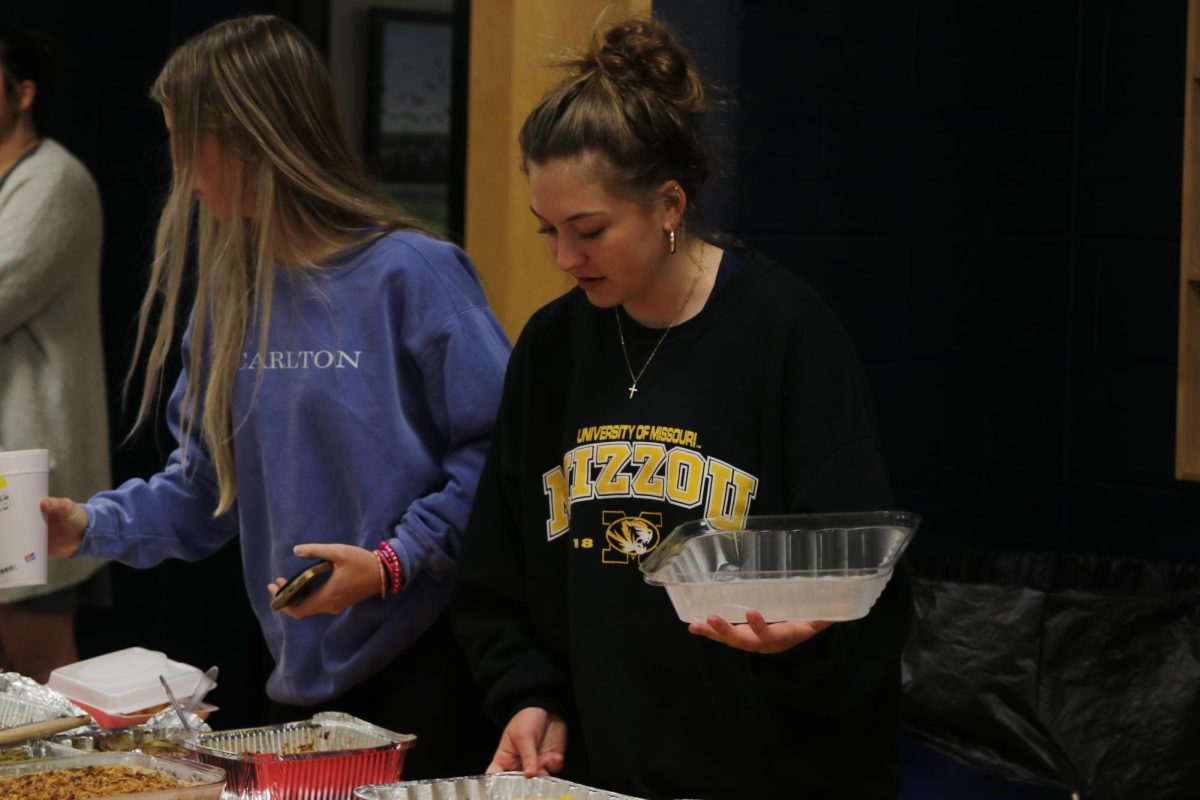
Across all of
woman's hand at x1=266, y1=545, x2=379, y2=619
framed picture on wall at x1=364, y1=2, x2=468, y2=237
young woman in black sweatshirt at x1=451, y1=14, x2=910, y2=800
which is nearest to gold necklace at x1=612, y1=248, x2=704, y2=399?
young woman in black sweatshirt at x1=451, y1=14, x2=910, y2=800

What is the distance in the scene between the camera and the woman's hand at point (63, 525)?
2.11 meters

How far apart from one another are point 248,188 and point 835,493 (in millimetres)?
937

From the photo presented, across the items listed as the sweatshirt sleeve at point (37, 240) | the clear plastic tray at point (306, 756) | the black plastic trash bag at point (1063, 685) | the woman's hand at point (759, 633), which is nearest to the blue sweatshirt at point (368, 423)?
the clear plastic tray at point (306, 756)

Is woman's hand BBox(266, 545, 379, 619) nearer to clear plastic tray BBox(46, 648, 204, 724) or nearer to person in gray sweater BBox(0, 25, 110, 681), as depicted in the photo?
clear plastic tray BBox(46, 648, 204, 724)

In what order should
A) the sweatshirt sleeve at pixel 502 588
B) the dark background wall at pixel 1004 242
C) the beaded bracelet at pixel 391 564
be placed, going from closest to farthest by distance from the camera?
the sweatshirt sleeve at pixel 502 588, the beaded bracelet at pixel 391 564, the dark background wall at pixel 1004 242

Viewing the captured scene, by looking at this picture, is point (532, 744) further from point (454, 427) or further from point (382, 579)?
point (454, 427)

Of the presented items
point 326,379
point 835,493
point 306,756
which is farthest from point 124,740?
point 835,493

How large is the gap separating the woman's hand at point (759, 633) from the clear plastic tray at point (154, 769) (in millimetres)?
539

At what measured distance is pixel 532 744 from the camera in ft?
5.87

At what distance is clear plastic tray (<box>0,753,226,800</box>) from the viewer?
1631 mm

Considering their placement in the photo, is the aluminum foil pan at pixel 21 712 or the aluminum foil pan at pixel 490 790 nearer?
the aluminum foil pan at pixel 490 790

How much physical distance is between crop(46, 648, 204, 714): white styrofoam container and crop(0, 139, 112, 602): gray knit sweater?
173cm

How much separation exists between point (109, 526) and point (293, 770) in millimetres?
660

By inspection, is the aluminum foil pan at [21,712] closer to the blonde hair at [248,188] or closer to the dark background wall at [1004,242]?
the blonde hair at [248,188]
